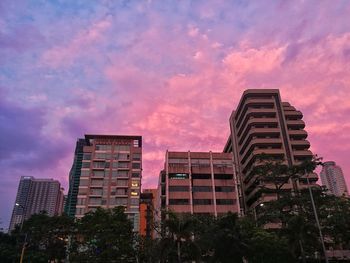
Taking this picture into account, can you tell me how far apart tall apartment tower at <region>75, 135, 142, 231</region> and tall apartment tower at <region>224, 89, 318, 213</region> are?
29.8 m

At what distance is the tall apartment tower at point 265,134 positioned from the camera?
287 feet

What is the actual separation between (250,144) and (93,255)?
5323cm

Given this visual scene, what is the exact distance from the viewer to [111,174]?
97062 millimetres

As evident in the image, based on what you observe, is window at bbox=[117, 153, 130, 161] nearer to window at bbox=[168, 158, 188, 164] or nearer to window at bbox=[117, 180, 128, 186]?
window at bbox=[117, 180, 128, 186]

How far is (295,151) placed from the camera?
88.2 m

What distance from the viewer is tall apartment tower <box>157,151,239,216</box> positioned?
79.6 m

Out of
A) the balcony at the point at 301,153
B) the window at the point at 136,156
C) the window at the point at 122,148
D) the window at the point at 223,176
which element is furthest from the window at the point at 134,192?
the balcony at the point at 301,153

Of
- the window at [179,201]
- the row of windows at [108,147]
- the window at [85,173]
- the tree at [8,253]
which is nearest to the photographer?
the tree at [8,253]

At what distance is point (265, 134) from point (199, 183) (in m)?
23.0

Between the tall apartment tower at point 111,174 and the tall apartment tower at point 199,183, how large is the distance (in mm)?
11183

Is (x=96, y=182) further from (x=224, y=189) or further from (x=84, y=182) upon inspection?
(x=224, y=189)

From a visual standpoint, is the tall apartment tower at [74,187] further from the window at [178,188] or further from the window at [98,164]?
the window at [178,188]

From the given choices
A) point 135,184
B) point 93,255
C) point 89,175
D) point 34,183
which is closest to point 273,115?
point 135,184

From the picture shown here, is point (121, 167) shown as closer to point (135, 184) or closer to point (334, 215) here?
point (135, 184)
